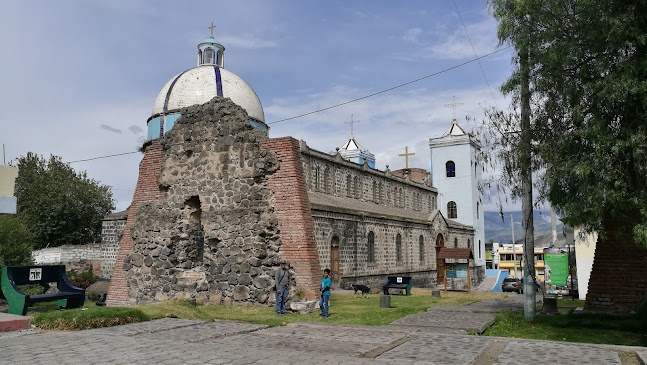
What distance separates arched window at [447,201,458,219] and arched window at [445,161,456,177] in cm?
286

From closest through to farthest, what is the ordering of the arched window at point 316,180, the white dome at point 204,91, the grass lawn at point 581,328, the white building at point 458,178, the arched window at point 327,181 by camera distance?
the grass lawn at point 581,328
the arched window at point 316,180
the arched window at point 327,181
the white dome at point 204,91
the white building at point 458,178

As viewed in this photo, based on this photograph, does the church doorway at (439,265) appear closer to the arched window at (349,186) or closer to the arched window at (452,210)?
the arched window at (349,186)

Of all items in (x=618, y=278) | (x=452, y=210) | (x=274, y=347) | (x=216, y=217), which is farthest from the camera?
(x=452, y=210)

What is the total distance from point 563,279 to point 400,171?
32.1 metres

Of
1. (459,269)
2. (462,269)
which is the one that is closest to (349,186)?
(459,269)

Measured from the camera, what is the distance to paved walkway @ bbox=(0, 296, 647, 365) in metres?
6.43

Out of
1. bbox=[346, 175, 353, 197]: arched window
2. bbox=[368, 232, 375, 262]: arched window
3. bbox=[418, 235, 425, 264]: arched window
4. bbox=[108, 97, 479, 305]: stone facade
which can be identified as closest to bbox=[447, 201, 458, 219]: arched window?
bbox=[418, 235, 425, 264]: arched window

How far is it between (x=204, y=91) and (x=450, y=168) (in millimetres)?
27652

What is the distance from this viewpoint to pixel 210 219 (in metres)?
13.9

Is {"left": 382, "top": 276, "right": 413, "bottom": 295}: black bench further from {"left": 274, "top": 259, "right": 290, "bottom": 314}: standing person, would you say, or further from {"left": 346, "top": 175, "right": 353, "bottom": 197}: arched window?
{"left": 346, "top": 175, "right": 353, "bottom": 197}: arched window

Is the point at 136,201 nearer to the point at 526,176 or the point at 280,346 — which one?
the point at 280,346

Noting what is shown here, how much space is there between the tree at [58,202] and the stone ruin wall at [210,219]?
29535mm

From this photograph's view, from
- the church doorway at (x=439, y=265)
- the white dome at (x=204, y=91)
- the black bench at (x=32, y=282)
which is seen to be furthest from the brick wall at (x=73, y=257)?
the church doorway at (x=439, y=265)

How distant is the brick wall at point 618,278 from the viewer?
34.7 feet
